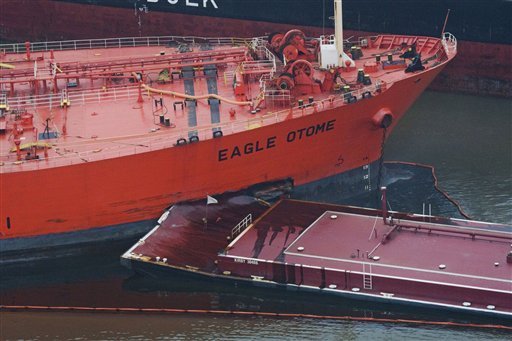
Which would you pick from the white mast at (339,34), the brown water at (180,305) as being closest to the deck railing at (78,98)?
the brown water at (180,305)

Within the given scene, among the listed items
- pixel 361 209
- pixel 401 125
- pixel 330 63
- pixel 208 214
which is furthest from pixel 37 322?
pixel 401 125

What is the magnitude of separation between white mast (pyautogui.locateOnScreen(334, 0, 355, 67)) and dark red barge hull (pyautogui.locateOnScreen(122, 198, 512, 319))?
5.20 m

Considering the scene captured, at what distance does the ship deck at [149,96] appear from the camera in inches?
1152

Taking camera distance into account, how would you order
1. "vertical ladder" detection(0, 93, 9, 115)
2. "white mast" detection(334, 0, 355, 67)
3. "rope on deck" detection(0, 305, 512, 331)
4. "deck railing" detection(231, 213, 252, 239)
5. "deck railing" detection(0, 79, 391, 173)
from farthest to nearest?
1. "white mast" detection(334, 0, 355, 67)
2. "vertical ladder" detection(0, 93, 9, 115)
3. "deck railing" detection(231, 213, 252, 239)
4. "deck railing" detection(0, 79, 391, 173)
5. "rope on deck" detection(0, 305, 512, 331)

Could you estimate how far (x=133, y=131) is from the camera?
29859mm

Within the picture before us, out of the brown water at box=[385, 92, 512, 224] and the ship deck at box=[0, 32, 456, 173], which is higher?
the ship deck at box=[0, 32, 456, 173]

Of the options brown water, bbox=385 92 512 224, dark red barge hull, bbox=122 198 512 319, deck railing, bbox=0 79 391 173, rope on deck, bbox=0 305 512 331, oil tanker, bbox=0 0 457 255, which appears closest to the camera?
rope on deck, bbox=0 305 512 331

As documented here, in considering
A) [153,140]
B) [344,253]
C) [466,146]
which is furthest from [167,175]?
[466,146]

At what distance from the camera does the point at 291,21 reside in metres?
41.7

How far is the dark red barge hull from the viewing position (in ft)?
84.5

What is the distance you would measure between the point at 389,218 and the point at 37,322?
910 centimetres

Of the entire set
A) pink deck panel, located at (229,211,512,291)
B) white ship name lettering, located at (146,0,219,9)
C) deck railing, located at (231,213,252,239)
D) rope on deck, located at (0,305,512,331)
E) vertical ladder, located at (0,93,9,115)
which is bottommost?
rope on deck, located at (0,305,512,331)

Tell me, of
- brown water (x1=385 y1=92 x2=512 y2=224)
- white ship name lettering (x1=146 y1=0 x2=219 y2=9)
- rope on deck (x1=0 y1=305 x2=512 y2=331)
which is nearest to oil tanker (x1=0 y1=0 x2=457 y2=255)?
rope on deck (x1=0 y1=305 x2=512 y2=331)

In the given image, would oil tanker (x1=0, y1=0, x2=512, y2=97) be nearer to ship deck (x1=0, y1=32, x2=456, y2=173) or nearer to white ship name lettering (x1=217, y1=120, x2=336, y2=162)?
ship deck (x1=0, y1=32, x2=456, y2=173)
